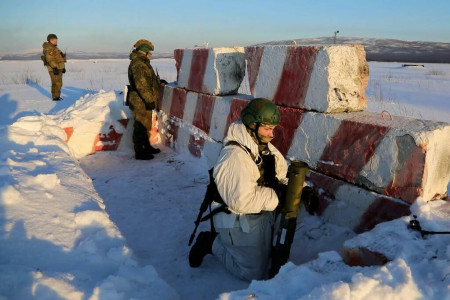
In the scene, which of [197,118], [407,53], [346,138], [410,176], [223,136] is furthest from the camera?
[407,53]

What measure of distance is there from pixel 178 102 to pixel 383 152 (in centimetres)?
322

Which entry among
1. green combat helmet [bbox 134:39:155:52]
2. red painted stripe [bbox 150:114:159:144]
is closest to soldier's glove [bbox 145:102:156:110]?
red painted stripe [bbox 150:114:159:144]

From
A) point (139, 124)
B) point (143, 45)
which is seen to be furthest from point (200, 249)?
point (143, 45)

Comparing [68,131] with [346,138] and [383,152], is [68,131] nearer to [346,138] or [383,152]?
[346,138]

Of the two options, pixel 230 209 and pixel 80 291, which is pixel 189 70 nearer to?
pixel 230 209

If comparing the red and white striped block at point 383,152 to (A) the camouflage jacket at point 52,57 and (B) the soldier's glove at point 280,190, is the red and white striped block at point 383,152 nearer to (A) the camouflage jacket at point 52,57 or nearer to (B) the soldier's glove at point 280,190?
(B) the soldier's glove at point 280,190

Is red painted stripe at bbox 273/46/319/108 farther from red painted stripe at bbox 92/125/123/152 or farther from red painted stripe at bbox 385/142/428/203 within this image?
red painted stripe at bbox 92/125/123/152

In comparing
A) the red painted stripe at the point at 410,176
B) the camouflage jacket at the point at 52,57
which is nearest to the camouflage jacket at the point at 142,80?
the red painted stripe at the point at 410,176

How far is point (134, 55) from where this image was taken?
18.0ft

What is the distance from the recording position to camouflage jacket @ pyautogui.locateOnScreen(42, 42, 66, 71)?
33.5 feet

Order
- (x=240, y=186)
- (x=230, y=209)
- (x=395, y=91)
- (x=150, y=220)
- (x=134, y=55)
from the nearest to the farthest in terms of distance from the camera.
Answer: (x=240, y=186), (x=230, y=209), (x=150, y=220), (x=134, y=55), (x=395, y=91)

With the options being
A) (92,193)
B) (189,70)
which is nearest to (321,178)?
(92,193)

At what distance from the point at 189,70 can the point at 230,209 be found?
106 inches

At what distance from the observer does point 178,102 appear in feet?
16.6
